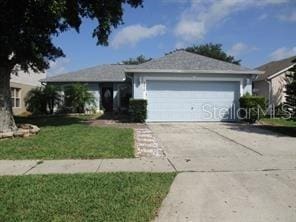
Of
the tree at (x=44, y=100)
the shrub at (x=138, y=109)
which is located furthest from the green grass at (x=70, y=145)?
the tree at (x=44, y=100)

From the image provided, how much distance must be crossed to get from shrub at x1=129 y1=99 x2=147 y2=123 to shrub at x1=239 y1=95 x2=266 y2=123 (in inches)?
202

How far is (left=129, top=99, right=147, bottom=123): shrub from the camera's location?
20797 millimetres

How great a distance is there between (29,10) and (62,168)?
7406mm

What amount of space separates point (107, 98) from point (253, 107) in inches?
537

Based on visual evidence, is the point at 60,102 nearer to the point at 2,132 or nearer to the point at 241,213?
the point at 2,132

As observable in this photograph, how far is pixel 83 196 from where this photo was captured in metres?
6.66

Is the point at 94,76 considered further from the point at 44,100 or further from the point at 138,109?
the point at 138,109

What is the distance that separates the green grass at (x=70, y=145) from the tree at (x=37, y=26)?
232cm

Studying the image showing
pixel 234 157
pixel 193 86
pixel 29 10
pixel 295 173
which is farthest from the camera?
pixel 193 86

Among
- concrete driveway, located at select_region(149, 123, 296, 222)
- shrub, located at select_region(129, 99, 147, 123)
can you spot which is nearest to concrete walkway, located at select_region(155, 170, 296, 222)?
concrete driveway, located at select_region(149, 123, 296, 222)

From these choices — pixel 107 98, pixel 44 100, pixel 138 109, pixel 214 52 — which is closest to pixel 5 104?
pixel 138 109

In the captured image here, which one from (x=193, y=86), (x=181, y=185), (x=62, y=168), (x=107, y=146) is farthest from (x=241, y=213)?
(x=193, y=86)

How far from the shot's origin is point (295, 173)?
862 centimetres

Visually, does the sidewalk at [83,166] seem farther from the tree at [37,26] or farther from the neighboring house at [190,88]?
the neighboring house at [190,88]
